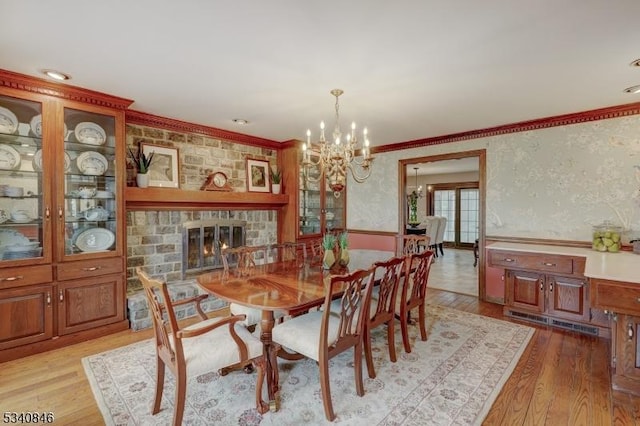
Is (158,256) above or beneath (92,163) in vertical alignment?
beneath

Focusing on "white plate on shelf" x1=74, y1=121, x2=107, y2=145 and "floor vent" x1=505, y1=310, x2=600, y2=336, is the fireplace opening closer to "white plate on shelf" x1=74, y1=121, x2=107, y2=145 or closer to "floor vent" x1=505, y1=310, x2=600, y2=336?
"white plate on shelf" x1=74, y1=121, x2=107, y2=145

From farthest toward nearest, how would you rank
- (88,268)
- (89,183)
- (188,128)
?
(188,128), (89,183), (88,268)

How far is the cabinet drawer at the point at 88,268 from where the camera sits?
110 inches

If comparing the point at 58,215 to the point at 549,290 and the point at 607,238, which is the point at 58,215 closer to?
the point at 549,290

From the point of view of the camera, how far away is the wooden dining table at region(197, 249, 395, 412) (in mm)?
1861

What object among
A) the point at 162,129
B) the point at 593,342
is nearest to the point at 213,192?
the point at 162,129

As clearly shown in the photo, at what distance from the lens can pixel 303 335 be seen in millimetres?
1975

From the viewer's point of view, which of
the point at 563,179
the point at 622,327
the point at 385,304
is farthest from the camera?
the point at 563,179

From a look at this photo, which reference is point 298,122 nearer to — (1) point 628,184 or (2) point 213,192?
(2) point 213,192

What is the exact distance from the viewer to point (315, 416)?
1.86 m

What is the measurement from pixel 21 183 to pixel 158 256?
1445 millimetres

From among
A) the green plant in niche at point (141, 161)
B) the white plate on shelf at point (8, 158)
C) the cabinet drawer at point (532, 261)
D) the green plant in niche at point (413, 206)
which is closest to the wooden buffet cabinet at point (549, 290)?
the cabinet drawer at point (532, 261)

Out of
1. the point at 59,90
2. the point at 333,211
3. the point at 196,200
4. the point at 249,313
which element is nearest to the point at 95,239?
the point at 196,200

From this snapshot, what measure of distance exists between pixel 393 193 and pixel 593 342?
120 inches
